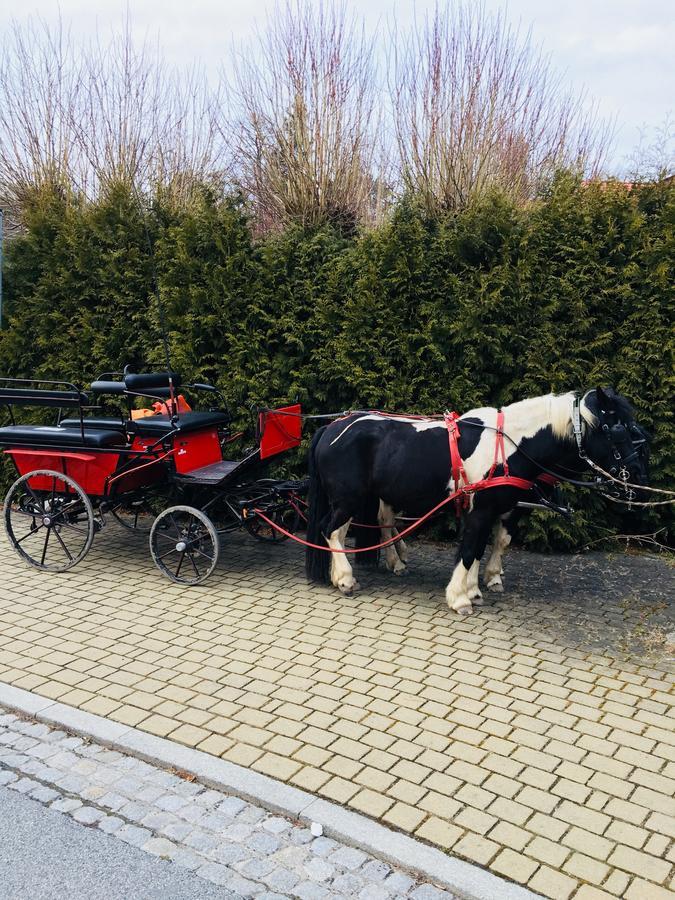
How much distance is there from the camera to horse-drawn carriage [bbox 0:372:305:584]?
6.43 meters

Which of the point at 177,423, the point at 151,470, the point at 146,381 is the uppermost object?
the point at 146,381

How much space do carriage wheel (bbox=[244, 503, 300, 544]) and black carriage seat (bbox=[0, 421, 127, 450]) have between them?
1394mm

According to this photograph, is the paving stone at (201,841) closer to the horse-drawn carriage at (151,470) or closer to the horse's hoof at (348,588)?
the horse's hoof at (348,588)

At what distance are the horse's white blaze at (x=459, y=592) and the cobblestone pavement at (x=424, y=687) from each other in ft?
0.34

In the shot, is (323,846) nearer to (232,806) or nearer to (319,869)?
(319,869)

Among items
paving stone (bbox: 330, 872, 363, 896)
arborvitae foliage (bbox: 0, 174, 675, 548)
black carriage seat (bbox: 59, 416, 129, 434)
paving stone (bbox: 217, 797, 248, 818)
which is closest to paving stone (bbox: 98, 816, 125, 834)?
paving stone (bbox: 217, 797, 248, 818)

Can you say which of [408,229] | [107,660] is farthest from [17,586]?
[408,229]

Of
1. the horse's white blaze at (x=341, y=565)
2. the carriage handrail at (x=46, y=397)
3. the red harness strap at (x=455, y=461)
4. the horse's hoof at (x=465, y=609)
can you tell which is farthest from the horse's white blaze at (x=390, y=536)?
the carriage handrail at (x=46, y=397)

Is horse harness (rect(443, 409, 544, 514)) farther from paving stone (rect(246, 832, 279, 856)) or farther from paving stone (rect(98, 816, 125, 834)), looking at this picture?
paving stone (rect(98, 816, 125, 834))

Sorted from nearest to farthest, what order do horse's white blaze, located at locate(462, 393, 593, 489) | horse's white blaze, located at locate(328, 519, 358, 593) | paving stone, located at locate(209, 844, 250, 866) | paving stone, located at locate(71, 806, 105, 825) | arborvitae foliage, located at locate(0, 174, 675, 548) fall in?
1. paving stone, located at locate(209, 844, 250, 866)
2. paving stone, located at locate(71, 806, 105, 825)
3. horse's white blaze, located at locate(462, 393, 593, 489)
4. horse's white blaze, located at locate(328, 519, 358, 593)
5. arborvitae foliage, located at locate(0, 174, 675, 548)

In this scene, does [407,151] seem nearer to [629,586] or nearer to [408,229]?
[408,229]

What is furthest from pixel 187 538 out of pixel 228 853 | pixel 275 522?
pixel 228 853

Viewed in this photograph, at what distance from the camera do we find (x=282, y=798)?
11.3 ft

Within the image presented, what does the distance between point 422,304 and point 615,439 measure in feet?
8.79
